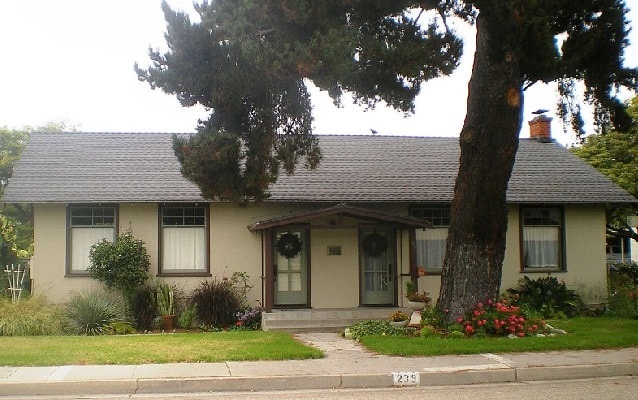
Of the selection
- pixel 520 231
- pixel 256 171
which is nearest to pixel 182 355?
pixel 256 171

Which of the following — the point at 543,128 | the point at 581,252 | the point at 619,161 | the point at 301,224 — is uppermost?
the point at 543,128

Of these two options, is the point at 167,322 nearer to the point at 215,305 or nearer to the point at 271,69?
the point at 215,305

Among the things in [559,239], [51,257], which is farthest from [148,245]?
[559,239]

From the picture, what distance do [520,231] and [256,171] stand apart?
30.8ft

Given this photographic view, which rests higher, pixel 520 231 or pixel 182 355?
pixel 520 231

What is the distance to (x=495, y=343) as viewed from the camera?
12.8m

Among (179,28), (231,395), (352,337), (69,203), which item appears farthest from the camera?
(69,203)

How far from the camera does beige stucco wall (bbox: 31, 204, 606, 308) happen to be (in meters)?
18.2

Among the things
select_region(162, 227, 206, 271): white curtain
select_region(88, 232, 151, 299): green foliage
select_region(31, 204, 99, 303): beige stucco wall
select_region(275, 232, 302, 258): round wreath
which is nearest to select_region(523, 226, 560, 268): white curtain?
select_region(275, 232, 302, 258): round wreath

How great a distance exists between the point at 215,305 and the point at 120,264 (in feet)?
8.19

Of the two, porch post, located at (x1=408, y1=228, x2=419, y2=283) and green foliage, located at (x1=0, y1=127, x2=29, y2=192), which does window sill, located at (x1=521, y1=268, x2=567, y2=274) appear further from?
green foliage, located at (x1=0, y1=127, x2=29, y2=192)

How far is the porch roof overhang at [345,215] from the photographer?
17391 millimetres

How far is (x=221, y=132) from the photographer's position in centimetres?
1344

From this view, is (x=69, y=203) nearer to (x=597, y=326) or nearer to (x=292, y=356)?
(x=292, y=356)
